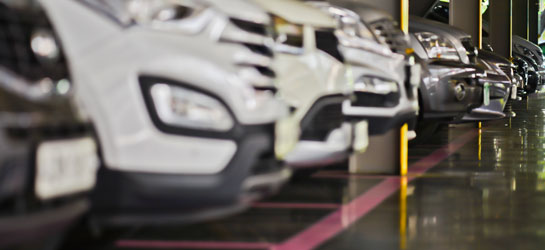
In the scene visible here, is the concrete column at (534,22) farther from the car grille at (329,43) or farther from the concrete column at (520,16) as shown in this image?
the car grille at (329,43)

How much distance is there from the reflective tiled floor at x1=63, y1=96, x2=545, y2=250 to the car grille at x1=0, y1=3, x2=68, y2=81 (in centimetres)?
182

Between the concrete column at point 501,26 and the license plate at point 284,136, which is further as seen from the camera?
the concrete column at point 501,26

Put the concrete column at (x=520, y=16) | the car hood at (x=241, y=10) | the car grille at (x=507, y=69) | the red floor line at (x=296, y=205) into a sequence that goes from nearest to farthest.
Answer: the car hood at (x=241, y=10) → the red floor line at (x=296, y=205) → the car grille at (x=507, y=69) → the concrete column at (x=520, y=16)

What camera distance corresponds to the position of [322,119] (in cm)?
408

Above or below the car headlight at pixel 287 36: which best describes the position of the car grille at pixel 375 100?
below

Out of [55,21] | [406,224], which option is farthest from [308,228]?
[55,21]

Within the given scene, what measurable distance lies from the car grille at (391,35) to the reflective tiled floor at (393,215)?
39.3 inches

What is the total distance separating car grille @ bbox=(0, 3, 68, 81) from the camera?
6.11ft

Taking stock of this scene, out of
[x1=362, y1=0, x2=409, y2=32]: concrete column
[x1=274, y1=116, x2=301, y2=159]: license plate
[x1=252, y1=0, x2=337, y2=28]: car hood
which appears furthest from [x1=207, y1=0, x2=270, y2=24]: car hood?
[x1=362, y1=0, x2=409, y2=32]: concrete column

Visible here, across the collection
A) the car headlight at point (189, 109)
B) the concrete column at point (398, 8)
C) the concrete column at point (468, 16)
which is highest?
the concrete column at point (468, 16)

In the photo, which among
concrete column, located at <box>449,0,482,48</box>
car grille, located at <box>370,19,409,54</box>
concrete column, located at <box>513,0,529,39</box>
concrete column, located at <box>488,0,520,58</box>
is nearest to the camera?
car grille, located at <box>370,19,409,54</box>

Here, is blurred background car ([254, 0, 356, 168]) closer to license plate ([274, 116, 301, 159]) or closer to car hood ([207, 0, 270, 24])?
license plate ([274, 116, 301, 159])

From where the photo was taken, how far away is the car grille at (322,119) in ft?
12.9

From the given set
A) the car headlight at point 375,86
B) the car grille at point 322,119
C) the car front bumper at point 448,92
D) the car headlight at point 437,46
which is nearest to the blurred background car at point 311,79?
the car grille at point 322,119
